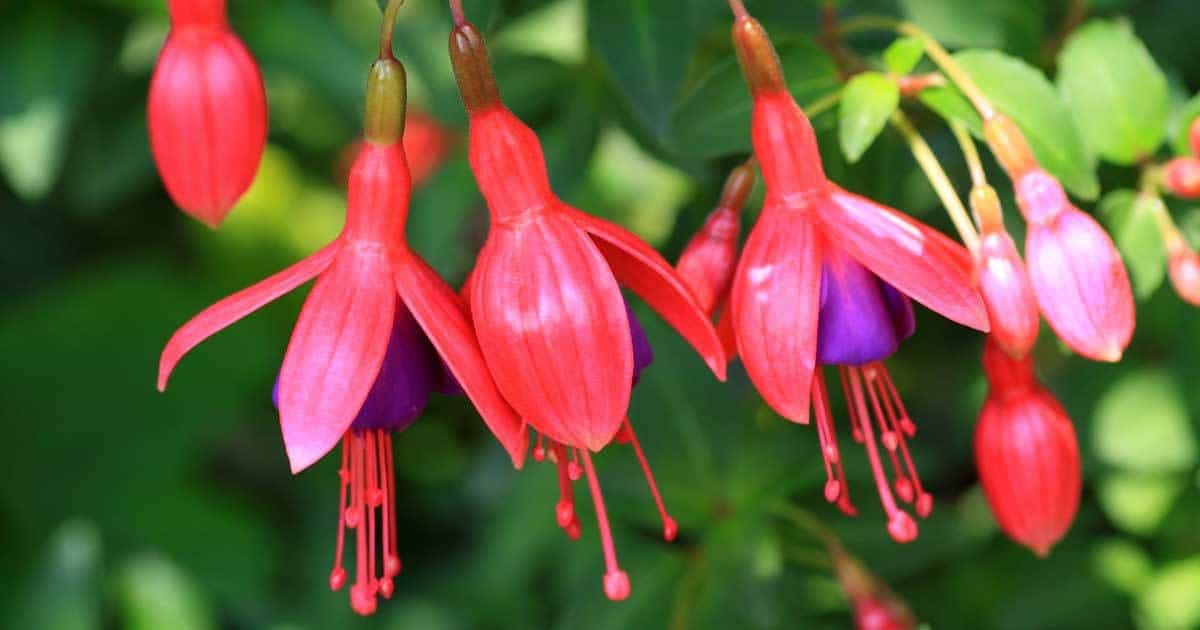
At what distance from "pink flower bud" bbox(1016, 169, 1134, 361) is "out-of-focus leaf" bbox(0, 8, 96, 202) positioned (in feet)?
3.08

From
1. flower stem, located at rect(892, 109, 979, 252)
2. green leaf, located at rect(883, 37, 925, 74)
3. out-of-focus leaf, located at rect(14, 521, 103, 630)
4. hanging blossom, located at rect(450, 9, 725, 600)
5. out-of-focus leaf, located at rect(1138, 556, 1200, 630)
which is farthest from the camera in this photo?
out-of-focus leaf, located at rect(14, 521, 103, 630)

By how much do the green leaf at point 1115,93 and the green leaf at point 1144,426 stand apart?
1.09ft

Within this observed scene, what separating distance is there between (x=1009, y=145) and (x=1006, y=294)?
0.40 ft

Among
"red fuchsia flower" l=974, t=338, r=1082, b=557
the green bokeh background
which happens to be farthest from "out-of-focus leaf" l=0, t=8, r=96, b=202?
"red fuchsia flower" l=974, t=338, r=1082, b=557

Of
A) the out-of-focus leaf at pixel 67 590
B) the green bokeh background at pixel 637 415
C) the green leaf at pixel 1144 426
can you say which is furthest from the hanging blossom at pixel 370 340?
the out-of-focus leaf at pixel 67 590

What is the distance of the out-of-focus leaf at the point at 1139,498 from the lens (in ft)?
4.74

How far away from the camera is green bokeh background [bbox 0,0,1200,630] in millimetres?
1304

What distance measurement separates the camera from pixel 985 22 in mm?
1284

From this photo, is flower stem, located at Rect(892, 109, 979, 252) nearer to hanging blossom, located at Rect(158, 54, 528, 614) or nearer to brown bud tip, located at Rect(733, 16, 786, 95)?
brown bud tip, located at Rect(733, 16, 786, 95)

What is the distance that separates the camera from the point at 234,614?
6.97ft

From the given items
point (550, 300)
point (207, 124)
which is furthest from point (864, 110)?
point (207, 124)

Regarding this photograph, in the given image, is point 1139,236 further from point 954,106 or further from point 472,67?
point 472,67

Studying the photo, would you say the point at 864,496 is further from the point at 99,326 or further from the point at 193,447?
the point at 99,326

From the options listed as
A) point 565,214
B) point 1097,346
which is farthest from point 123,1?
point 1097,346
